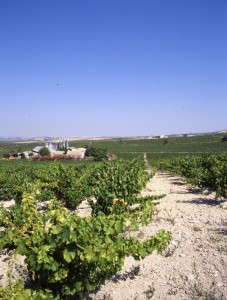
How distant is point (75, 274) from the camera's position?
4.50m

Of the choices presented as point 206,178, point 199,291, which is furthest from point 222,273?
point 206,178

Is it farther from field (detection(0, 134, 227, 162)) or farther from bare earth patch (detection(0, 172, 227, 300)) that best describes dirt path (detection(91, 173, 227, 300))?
field (detection(0, 134, 227, 162))

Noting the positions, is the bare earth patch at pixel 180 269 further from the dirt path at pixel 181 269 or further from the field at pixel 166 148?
the field at pixel 166 148

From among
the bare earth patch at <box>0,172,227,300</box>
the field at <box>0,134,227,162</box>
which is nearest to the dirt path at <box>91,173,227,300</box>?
the bare earth patch at <box>0,172,227,300</box>

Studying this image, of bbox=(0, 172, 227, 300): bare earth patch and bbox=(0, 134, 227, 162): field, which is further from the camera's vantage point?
bbox=(0, 134, 227, 162): field

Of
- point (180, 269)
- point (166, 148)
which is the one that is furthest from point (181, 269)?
point (166, 148)

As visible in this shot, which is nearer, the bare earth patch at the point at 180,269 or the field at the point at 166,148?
the bare earth patch at the point at 180,269

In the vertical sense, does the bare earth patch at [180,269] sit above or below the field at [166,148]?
above

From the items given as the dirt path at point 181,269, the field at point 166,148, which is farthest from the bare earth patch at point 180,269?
the field at point 166,148

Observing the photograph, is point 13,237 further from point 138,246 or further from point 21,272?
point 138,246

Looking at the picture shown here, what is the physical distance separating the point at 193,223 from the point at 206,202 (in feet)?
12.8

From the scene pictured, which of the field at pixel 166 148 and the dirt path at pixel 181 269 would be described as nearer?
the dirt path at pixel 181 269

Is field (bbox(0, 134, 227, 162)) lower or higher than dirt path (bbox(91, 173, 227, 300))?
lower

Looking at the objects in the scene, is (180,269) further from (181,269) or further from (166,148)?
(166,148)
